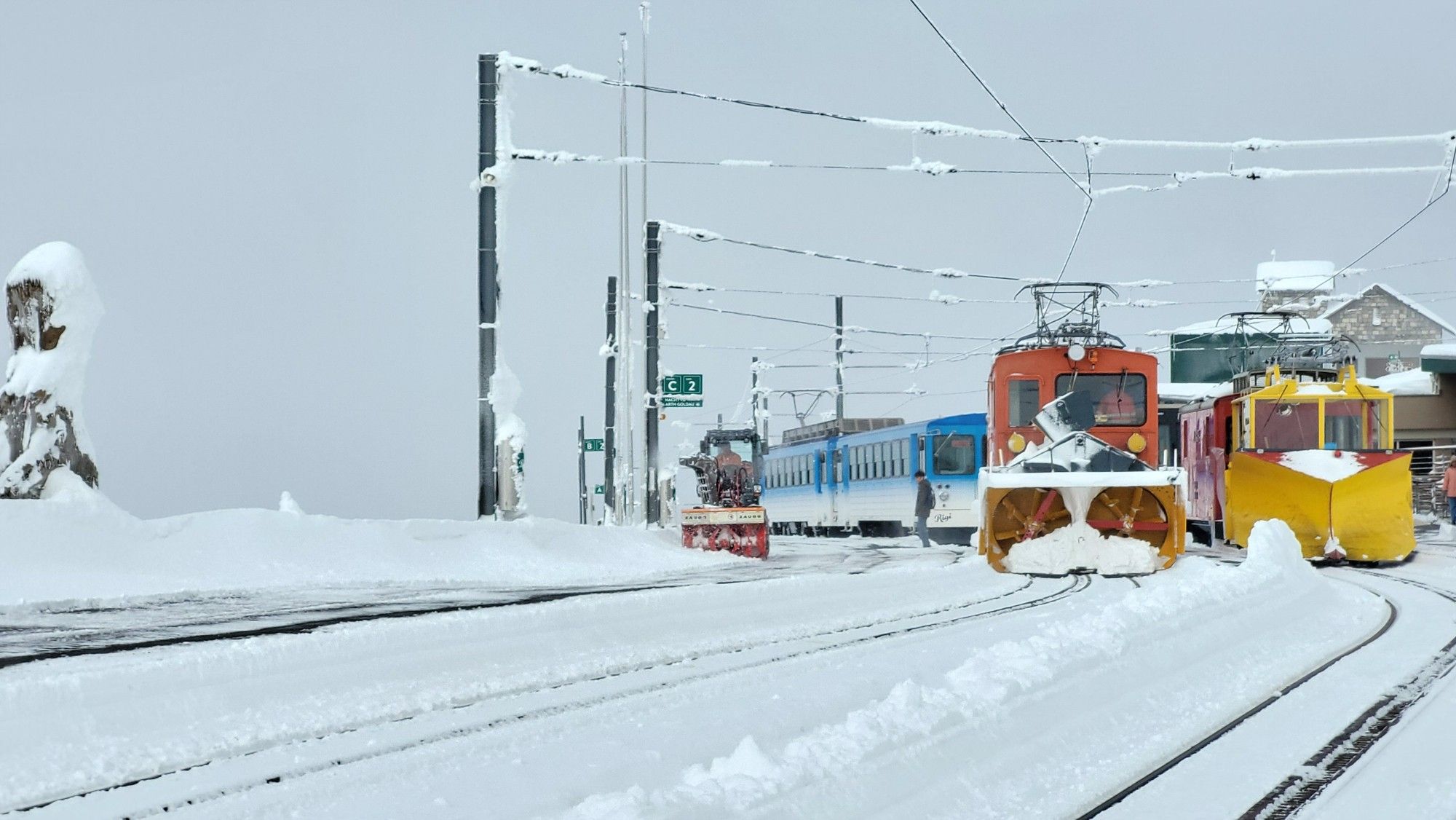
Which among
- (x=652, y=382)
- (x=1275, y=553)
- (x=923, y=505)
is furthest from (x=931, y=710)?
(x=652, y=382)

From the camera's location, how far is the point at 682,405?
3369cm

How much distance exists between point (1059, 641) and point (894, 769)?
10.4 feet

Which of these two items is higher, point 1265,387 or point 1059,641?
point 1265,387

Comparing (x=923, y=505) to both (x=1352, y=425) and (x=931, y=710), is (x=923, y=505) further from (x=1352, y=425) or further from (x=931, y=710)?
(x=931, y=710)

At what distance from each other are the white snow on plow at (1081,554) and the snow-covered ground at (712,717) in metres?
5.51

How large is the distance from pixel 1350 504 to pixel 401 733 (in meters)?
17.5

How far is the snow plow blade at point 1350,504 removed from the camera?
2080 cm

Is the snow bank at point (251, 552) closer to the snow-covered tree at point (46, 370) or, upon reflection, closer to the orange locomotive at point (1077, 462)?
the snow-covered tree at point (46, 370)

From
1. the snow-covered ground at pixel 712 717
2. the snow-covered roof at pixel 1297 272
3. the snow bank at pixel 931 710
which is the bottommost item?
the snow-covered ground at pixel 712 717

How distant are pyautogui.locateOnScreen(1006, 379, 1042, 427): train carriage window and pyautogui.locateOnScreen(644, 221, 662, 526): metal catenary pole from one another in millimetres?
12409

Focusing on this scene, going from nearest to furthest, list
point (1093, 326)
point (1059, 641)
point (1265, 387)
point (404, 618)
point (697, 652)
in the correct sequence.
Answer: point (1059, 641), point (697, 652), point (404, 618), point (1093, 326), point (1265, 387)

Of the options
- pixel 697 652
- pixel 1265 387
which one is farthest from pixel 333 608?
pixel 1265 387

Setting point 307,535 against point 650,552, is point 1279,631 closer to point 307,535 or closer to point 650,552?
point 307,535

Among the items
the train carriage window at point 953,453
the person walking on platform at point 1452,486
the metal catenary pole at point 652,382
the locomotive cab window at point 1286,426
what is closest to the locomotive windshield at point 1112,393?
the locomotive cab window at point 1286,426
